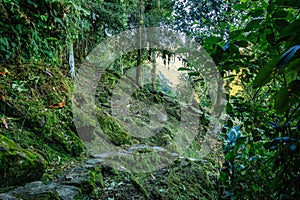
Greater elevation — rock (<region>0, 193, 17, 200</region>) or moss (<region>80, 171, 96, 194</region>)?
rock (<region>0, 193, 17, 200</region>)

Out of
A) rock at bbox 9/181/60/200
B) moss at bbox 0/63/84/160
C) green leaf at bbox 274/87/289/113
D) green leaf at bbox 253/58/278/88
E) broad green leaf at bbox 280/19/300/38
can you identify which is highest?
broad green leaf at bbox 280/19/300/38

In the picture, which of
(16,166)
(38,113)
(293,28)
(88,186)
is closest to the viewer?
(293,28)

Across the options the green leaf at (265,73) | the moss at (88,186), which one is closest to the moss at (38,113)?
the moss at (88,186)

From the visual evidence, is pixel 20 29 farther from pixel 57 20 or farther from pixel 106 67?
pixel 106 67

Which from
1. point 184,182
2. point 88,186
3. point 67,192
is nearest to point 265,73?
point 67,192

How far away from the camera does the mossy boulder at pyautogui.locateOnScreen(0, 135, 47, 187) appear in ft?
6.42

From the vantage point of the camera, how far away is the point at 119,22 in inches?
279

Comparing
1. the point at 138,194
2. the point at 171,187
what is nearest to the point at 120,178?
the point at 138,194

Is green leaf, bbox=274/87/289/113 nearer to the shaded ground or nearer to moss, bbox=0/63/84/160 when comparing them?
the shaded ground

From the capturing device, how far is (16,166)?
80.0 inches

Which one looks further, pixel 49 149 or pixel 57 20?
pixel 57 20

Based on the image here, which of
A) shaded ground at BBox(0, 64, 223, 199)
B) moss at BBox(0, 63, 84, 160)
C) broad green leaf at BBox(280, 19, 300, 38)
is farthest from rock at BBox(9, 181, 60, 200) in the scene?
broad green leaf at BBox(280, 19, 300, 38)

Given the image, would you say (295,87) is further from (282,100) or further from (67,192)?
(67,192)

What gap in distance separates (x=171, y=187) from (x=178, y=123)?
4.58 metres
